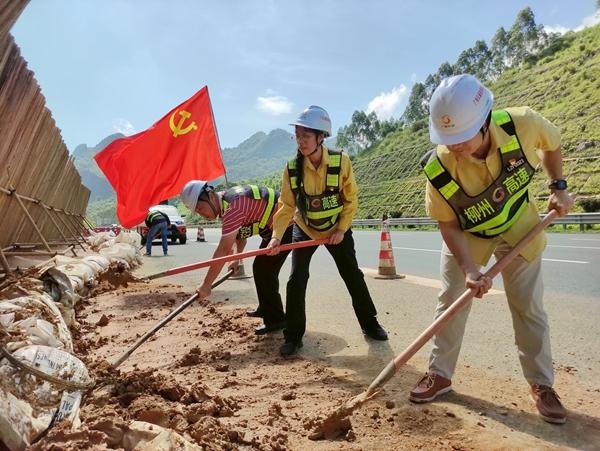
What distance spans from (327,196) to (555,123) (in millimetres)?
37076

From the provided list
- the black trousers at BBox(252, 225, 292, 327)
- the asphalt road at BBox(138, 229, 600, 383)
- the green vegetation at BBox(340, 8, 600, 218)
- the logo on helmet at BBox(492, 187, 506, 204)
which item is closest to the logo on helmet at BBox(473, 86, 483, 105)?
the logo on helmet at BBox(492, 187, 506, 204)

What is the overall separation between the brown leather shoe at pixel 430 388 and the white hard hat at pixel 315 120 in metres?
1.97

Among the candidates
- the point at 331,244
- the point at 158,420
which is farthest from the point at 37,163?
the point at 158,420

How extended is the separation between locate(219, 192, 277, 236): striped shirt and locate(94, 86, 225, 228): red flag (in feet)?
12.4

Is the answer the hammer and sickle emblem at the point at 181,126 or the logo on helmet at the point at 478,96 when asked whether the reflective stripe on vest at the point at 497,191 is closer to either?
the logo on helmet at the point at 478,96

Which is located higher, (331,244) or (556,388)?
(331,244)

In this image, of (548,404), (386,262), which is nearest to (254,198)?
(548,404)

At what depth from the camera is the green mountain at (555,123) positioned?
30.1m

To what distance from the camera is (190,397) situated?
10.1ft

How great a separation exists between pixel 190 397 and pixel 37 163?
20.5ft

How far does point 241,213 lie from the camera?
14.7ft

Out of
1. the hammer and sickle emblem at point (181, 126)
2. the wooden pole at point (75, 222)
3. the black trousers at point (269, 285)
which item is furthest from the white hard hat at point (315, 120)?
the wooden pole at point (75, 222)

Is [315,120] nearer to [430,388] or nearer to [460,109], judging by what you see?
[460,109]

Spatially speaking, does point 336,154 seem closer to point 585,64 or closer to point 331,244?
point 331,244
